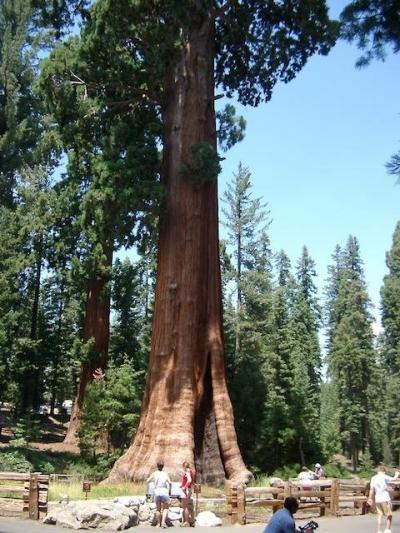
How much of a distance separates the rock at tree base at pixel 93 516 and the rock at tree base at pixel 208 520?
4.43 ft

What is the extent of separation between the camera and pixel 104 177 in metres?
19.6

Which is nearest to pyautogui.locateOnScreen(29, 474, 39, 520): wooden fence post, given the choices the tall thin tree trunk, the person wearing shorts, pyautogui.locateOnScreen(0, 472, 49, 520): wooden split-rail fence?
pyautogui.locateOnScreen(0, 472, 49, 520): wooden split-rail fence

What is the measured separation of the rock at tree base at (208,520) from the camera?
13453 millimetres

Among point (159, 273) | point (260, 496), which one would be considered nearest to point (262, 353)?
point (159, 273)

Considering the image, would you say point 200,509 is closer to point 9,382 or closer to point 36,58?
point 9,382

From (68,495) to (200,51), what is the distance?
14.0 metres

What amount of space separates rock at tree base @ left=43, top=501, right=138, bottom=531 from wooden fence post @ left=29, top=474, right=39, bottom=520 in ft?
1.71

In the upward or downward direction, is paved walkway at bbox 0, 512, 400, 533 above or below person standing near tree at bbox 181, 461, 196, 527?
below

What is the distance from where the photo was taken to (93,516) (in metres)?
12.6

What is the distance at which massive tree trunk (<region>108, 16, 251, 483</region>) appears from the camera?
1823 centimetres

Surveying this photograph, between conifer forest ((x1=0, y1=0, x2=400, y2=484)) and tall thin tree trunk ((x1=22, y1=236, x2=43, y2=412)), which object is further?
tall thin tree trunk ((x1=22, y1=236, x2=43, y2=412))

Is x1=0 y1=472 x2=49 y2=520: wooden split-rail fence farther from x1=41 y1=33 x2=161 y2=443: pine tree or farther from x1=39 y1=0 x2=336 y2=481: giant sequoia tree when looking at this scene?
x1=41 y1=33 x2=161 y2=443: pine tree

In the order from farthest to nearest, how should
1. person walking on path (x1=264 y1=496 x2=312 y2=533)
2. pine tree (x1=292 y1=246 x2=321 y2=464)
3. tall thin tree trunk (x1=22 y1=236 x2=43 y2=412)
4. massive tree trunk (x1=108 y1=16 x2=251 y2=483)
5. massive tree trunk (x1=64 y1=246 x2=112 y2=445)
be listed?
Answer: pine tree (x1=292 y1=246 x2=321 y2=464) → tall thin tree trunk (x1=22 y1=236 x2=43 y2=412) → massive tree trunk (x1=64 y1=246 x2=112 y2=445) → massive tree trunk (x1=108 y1=16 x2=251 y2=483) → person walking on path (x1=264 y1=496 x2=312 y2=533)

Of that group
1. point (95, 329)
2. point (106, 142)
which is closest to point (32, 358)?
point (95, 329)
